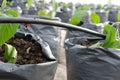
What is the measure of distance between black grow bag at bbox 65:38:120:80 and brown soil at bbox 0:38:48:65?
11.0 inches

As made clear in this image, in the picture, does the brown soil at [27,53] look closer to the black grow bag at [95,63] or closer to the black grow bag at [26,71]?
the black grow bag at [26,71]

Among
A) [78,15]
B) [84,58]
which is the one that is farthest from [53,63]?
[78,15]

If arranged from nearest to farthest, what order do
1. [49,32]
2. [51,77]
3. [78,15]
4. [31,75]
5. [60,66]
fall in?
[31,75] < [51,77] < [78,15] < [49,32] < [60,66]

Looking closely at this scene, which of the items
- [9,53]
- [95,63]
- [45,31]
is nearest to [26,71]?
[9,53]

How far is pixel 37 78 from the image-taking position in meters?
1.04

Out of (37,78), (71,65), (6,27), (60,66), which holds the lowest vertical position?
(60,66)

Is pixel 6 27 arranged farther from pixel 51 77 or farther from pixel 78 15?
pixel 78 15

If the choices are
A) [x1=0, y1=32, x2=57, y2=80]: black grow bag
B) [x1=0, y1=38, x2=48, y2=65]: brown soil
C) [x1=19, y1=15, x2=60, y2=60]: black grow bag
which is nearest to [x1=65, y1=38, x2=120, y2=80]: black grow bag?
[x1=0, y1=38, x2=48, y2=65]: brown soil

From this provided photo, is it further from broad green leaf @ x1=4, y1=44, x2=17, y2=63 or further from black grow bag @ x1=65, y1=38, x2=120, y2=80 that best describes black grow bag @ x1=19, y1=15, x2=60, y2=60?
broad green leaf @ x1=4, y1=44, x2=17, y2=63

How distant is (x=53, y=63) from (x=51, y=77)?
0.09m

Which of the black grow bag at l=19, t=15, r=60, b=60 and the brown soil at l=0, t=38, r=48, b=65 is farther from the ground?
the brown soil at l=0, t=38, r=48, b=65

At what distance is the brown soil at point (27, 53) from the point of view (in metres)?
1.14

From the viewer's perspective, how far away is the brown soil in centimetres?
114

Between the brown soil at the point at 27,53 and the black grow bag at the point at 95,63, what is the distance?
28 centimetres
